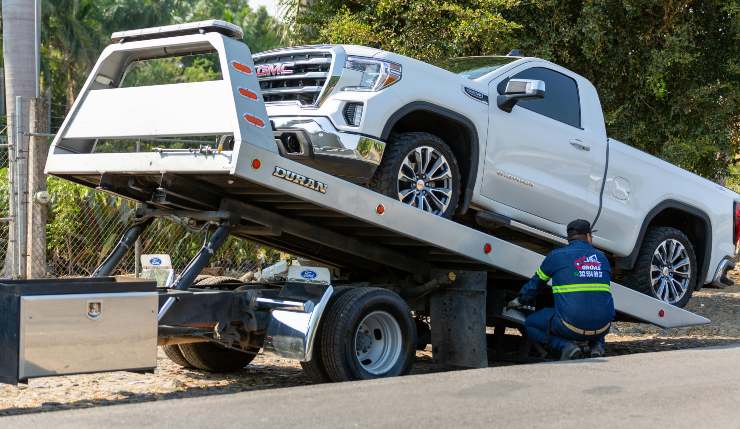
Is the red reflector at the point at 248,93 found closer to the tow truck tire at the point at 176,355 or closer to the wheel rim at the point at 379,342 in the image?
the wheel rim at the point at 379,342

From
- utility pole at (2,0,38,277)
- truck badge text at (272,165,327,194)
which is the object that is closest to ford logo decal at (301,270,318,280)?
truck badge text at (272,165,327,194)

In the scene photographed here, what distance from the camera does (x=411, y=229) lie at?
24.1ft

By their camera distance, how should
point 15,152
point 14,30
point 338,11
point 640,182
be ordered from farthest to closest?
point 338,11 < point 14,30 < point 15,152 < point 640,182

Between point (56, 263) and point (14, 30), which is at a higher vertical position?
point (14, 30)

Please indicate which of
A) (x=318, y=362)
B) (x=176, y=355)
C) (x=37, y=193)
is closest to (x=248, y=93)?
(x=318, y=362)

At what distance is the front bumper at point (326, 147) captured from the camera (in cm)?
718

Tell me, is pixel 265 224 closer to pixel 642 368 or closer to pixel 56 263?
pixel 642 368

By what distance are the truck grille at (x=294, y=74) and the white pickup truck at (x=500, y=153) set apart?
11 mm

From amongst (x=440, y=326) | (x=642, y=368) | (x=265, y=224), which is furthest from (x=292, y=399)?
(x=642, y=368)

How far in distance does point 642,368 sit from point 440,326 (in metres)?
1.57

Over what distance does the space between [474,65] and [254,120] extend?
9.62ft

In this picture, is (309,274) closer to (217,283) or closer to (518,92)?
(217,283)

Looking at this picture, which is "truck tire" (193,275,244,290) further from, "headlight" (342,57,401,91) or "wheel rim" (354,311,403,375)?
"headlight" (342,57,401,91)

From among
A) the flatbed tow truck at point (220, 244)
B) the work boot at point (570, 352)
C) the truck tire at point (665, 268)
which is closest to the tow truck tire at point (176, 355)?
the flatbed tow truck at point (220, 244)
